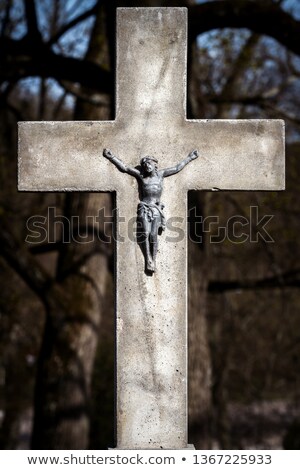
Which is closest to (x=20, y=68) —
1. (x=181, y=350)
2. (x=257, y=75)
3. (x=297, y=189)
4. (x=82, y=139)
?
(x=82, y=139)

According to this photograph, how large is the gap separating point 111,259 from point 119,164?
21.5ft

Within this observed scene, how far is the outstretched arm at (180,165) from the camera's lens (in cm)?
479

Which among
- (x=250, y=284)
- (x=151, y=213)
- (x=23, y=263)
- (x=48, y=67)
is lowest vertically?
(x=250, y=284)

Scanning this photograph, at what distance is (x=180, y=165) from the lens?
481 cm

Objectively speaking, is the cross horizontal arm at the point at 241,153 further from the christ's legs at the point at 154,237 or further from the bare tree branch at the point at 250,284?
the bare tree branch at the point at 250,284

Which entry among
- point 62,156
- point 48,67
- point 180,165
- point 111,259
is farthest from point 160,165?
point 111,259

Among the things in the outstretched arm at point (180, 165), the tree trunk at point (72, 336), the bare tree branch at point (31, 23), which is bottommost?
the tree trunk at point (72, 336)

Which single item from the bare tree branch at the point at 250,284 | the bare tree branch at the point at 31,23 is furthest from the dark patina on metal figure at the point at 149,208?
the bare tree branch at the point at 250,284

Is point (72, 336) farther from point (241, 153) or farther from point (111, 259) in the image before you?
point (241, 153)

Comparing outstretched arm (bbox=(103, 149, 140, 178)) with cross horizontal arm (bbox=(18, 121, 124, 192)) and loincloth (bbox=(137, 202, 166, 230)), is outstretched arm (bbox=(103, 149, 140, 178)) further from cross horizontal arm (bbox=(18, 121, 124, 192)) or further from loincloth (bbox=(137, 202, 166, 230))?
loincloth (bbox=(137, 202, 166, 230))

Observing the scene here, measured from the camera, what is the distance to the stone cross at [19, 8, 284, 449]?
467 cm

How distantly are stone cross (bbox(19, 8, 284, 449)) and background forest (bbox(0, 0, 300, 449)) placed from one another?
8.72 feet

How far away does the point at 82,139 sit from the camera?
491 centimetres

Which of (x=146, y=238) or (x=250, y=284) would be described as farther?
(x=250, y=284)
